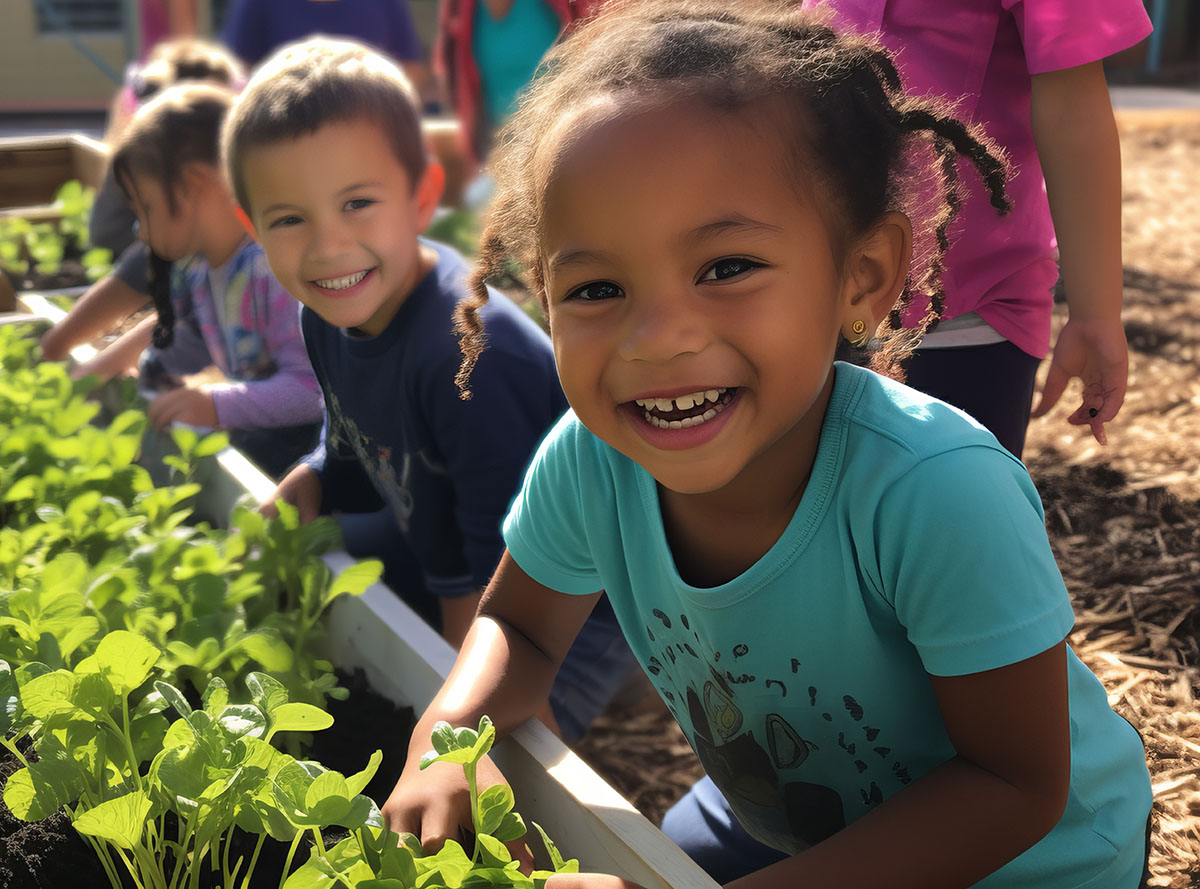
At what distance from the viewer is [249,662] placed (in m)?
1.58

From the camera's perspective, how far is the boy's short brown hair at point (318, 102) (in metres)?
2.04

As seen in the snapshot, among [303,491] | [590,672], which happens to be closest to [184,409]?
[303,491]

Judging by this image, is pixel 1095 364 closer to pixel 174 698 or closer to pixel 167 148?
pixel 174 698

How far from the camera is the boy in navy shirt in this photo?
1.97m

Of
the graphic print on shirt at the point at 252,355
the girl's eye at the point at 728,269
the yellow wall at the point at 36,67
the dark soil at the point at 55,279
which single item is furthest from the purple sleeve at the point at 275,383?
the yellow wall at the point at 36,67

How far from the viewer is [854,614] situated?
3.82 feet

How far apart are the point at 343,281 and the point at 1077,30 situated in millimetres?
1237

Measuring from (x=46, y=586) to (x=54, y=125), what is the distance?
12081mm

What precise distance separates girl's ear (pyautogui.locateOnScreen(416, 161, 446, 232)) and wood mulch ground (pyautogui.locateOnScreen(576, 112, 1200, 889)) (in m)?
1.10

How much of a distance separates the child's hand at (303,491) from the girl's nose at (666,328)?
49.6 inches

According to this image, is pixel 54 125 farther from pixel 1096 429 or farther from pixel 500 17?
pixel 1096 429

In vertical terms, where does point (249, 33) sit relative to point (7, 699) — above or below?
above

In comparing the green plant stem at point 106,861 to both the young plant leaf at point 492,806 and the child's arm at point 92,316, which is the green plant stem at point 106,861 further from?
the child's arm at point 92,316

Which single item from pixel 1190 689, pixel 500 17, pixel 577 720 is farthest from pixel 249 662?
pixel 500 17
